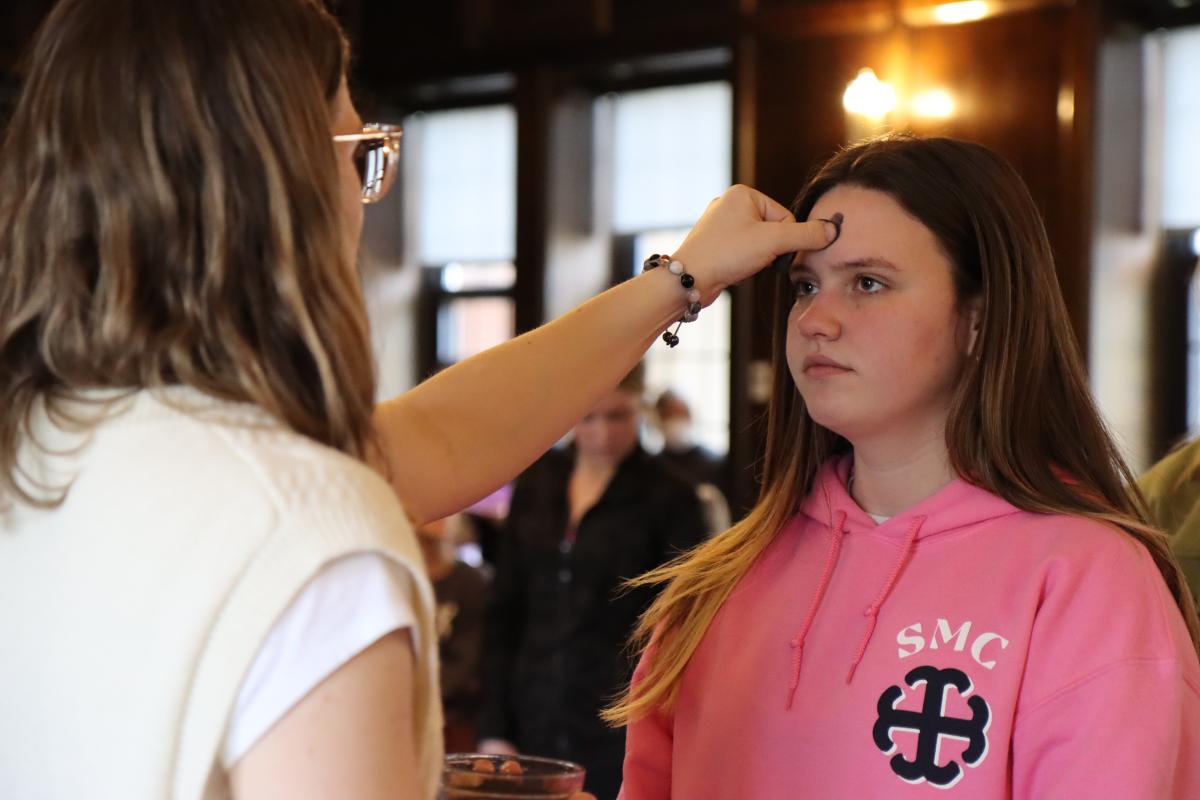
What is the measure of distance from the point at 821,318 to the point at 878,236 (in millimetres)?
112

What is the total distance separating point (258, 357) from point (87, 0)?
0.27 meters

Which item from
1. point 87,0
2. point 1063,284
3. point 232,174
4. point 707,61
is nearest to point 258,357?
point 232,174

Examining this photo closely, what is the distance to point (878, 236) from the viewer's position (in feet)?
4.98

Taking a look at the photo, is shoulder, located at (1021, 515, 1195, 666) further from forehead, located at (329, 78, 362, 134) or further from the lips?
forehead, located at (329, 78, 362, 134)

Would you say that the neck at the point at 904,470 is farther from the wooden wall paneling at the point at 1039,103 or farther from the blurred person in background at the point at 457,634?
the wooden wall paneling at the point at 1039,103

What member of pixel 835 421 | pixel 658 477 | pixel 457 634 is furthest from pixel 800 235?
pixel 457 634

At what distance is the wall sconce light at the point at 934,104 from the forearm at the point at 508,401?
353 cm

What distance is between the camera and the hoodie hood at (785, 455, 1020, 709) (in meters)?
1.46

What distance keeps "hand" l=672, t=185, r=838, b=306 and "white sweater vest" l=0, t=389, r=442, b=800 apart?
70cm

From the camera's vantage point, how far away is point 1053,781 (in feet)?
4.15

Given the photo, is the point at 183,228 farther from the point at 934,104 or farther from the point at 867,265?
the point at 934,104

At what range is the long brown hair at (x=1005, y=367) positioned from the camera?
1.46 metres

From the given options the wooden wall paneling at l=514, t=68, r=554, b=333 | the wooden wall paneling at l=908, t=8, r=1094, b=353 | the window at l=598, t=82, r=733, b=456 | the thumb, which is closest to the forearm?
the thumb

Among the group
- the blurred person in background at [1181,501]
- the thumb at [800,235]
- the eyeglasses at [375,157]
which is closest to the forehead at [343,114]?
the eyeglasses at [375,157]
